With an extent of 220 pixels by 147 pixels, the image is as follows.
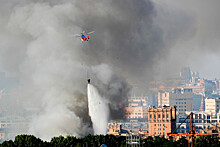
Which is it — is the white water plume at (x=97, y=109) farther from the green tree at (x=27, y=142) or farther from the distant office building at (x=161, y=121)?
the distant office building at (x=161, y=121)

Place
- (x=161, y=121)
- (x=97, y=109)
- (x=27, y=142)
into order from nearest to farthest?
(x=27, y=142) < (x=97, y=109) < (x=161, y=121)

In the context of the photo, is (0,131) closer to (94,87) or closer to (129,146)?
(94,87)

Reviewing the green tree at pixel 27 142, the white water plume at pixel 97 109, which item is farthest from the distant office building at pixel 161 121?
the green tree at pixel 27 142

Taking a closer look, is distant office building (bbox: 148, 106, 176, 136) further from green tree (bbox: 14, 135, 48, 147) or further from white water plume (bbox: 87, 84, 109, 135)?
green tree (bbox: 14, 135, 48, 147)

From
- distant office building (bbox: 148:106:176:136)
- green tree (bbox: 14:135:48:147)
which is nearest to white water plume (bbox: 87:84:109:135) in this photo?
green tree (bbox: 14:135:48:147)

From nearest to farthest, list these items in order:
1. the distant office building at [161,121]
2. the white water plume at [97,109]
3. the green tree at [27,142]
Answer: the green tree at [27,142]
the white water plume at [97,109]
the distant office building at [161,121]

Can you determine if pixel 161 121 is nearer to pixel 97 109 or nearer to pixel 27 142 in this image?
pixel 97 109

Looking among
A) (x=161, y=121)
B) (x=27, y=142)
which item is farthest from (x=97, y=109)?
(x=161, y=121)
